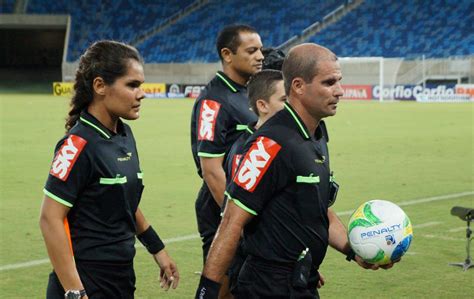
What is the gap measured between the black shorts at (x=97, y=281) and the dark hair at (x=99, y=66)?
73 cm

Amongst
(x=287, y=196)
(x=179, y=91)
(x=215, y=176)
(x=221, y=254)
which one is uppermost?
(x=287, y=196)

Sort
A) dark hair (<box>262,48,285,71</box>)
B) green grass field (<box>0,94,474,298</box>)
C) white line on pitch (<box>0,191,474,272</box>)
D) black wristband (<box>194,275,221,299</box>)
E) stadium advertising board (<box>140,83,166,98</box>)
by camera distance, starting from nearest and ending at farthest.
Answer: black wristband (<box>194,275,221,299</box>)
dark hair (<box>262,48,285,71</box>)
green grass field (<box>0,94,474,298</box>)
white line on pitch (<box>0,191,474,272</box>)
stadium advertising board (<box>140,83,166,98</box>)

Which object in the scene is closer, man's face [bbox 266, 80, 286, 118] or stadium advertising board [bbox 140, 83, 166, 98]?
man's face [bbox 266, 80, 286, 118]

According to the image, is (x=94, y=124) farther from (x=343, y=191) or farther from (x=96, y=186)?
(x=343, y=191)

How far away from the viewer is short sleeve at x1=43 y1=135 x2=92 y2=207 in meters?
4.35

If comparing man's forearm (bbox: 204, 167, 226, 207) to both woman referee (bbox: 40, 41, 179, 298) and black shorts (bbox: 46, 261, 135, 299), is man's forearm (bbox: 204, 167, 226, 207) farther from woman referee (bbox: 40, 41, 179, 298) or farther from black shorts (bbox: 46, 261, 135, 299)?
black shorts (bbox: 46, 261, 135, 299)

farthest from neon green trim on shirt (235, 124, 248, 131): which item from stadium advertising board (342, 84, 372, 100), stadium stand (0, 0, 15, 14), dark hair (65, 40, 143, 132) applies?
stadium stand (0, 0, 15, 14)

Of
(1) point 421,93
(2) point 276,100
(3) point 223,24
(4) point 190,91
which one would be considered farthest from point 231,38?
(3) point 223,24

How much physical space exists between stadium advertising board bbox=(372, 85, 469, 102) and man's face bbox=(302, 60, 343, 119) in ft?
128

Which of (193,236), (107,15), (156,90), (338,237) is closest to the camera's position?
(338,237)

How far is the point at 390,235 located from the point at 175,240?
597 centimetres

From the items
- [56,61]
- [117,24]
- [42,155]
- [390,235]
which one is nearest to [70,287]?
[390,235]

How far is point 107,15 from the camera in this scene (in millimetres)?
64000

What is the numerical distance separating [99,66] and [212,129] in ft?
6.66
